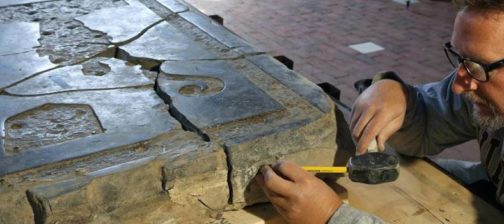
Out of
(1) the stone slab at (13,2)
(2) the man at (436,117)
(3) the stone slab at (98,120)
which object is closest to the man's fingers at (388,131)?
(2) the man at (436,117)

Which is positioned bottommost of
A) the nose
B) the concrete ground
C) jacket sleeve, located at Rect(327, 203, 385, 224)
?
the concrete ground

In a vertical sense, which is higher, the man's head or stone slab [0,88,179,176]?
the man's head

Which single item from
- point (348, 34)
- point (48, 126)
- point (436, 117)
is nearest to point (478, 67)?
point (436, 117)

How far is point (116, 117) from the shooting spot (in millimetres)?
1650

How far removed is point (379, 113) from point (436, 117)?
280 mm

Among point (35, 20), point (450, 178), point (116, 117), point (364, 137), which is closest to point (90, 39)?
point (35, 20)

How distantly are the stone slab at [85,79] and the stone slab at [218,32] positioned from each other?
39 centimetres

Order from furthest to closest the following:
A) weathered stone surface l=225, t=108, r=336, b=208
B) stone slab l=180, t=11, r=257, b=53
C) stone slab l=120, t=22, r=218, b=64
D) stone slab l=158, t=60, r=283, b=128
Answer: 1. stone slab l=180, t=11, r=257, b=53
2. stone slab l=120, t=22, r=218, b=64
3. stone slab l=158, t=60, r=283, b=128
4. weathered stone surface l=225, t=108, r=336, b=208

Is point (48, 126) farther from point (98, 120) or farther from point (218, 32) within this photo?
point (218, 32)

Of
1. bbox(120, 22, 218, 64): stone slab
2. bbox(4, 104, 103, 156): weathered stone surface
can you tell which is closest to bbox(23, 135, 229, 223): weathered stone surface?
bbox(4, 104, 103, 156): weathered stone surface

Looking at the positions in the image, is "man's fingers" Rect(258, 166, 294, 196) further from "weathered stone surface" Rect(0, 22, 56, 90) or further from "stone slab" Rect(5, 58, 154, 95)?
"weathered stone surface" Rect(0, 22, 56, 90)

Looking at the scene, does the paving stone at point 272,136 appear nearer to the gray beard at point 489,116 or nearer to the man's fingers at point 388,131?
the man's fingers at point 388,131

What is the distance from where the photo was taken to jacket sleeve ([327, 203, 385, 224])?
4.60ft

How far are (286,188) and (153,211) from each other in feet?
1.13
